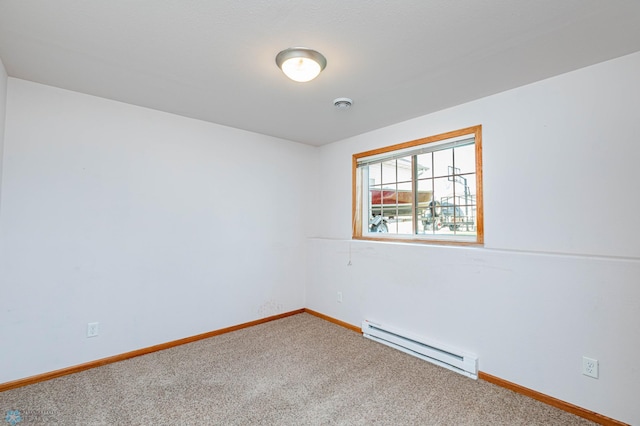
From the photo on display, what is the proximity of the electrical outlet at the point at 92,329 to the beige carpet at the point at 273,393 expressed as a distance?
0.29m

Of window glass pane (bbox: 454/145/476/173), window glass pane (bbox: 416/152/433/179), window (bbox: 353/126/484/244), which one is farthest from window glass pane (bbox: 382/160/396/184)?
window glass pane (bbox: 454/145/476/173)

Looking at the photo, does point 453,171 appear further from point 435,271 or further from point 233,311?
point 233,311

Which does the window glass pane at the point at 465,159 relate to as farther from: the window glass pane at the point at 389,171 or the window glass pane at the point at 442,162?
the window glass pane at the point at 389,171

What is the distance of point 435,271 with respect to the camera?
2.73 metres

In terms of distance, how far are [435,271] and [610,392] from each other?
1.30m

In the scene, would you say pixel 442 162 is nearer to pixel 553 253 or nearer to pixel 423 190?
pixel 423 190

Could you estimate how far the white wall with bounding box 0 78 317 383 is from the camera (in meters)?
2.27

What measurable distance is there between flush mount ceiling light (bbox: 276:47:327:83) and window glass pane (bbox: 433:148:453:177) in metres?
1.58

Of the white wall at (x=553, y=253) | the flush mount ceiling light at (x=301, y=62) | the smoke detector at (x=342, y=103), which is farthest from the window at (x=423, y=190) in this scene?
the flush mount ceiling light at (x=301, y=62)

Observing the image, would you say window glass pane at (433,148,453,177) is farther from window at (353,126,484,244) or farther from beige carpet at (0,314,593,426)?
beige carpet at (0,314,593,426)

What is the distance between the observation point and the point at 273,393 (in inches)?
85.0

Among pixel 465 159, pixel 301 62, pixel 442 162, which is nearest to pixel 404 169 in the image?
pixel 442 162

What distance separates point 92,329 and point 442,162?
353cm

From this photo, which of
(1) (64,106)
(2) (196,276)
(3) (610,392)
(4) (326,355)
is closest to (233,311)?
(2) (196,276)
